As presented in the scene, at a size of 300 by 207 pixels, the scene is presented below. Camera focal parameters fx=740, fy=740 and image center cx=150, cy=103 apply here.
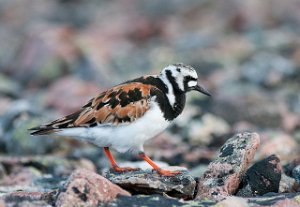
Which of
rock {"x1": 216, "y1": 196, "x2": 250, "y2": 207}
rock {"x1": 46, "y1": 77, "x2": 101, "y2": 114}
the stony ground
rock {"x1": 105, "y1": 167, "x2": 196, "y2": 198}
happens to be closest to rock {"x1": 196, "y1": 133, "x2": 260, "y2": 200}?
the stony ground

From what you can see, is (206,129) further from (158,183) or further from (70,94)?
(158,183)

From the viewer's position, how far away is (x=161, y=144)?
11438 millimetres

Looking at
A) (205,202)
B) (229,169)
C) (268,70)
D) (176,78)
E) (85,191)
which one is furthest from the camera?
(268,70)

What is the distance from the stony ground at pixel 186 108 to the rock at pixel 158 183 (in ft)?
0.03

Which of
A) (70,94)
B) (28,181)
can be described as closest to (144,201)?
(28,181)

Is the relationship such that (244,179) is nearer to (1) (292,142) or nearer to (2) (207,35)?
(1) (292,142)

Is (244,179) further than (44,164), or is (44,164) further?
(44,164)

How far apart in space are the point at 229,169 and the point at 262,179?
1.09ft

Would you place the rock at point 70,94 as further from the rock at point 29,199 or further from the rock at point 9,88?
the rock at point 29,199

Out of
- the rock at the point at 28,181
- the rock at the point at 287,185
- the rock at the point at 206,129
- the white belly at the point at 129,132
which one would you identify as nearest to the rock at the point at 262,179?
the rock at the point at 287,185

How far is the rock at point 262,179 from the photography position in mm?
6621

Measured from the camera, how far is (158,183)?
643cm

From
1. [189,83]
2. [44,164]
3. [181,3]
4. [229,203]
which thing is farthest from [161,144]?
[181,3]

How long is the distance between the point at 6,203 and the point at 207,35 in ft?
55.1
